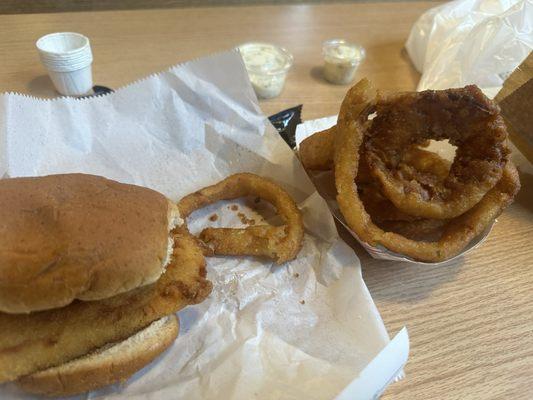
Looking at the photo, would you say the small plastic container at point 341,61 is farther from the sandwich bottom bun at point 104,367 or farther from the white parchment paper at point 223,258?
the sandwich bottom bun at point 104,367

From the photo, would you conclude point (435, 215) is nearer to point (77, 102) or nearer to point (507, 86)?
point (507, 86)

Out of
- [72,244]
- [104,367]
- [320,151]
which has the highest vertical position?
[72,244]

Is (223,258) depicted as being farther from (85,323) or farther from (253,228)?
(85,323)

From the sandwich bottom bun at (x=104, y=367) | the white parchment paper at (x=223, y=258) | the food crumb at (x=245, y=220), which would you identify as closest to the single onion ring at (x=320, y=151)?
the white parchment paper at (x=223, y=258)

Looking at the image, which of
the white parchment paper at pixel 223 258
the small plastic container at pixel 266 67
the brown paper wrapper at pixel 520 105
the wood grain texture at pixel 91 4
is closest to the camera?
the white parchment paper at pixel 223 258

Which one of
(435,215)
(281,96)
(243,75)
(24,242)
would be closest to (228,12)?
(281,96)

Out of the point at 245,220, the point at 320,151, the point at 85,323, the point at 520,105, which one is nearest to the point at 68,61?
the point at 245,220
